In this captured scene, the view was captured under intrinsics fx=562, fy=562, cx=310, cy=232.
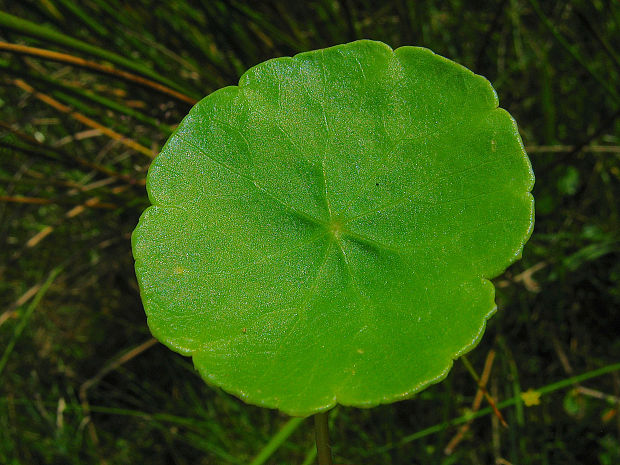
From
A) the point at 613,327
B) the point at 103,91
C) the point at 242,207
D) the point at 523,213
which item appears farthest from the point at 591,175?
the point at 103,91

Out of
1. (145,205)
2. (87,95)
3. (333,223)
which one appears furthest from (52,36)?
(145,205)

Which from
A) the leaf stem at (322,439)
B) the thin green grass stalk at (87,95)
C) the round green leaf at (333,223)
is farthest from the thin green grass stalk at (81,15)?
the leaf stem at (322,439)

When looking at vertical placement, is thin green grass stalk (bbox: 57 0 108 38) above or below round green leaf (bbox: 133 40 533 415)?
above

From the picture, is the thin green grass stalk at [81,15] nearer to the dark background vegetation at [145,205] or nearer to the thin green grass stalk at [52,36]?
the dark background vegetation at [145,205]

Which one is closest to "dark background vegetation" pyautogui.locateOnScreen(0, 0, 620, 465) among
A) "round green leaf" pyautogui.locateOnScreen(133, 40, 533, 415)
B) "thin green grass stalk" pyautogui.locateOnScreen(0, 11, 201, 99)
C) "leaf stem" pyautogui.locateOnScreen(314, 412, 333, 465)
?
"thin green grass stalk" pyautogui.locateOnScreen(0, 11, 201, 99)

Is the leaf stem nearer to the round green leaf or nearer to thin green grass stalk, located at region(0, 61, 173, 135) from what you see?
the round green leaf

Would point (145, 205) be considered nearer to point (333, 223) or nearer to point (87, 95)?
point (87, 95)
